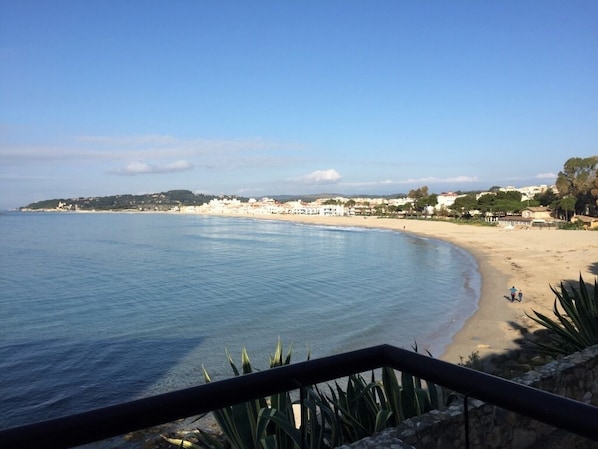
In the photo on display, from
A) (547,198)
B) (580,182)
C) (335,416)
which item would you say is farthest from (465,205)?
(335,416)

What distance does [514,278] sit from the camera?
26.3 meters

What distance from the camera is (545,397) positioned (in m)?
1.09

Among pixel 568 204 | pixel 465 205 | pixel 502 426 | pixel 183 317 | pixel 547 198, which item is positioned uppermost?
pixel 547 198

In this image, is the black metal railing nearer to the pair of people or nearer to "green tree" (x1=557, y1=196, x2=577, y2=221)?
the pair of people

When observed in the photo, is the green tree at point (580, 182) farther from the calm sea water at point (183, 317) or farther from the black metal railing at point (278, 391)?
the black metal railing at point (278, 391)

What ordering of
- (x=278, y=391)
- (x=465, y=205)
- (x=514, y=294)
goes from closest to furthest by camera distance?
(x=278, y=391) < (x=514, y=294) < (x=465, y=205)

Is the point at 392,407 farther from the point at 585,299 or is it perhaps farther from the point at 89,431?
the point at 585,299

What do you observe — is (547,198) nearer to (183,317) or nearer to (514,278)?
(514,278)

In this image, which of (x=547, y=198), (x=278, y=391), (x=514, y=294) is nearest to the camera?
(x=278, y=391)

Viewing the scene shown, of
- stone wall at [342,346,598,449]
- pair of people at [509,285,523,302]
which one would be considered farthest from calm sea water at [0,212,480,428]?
stone wall at [342,346,598,449]

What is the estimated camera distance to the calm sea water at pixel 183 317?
38.4ft

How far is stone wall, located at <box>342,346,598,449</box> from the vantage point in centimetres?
244

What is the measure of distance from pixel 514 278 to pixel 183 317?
18585mm

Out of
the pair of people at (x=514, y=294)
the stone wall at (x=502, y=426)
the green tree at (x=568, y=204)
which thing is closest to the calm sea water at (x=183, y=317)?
the pair of people at (x=514, y=294)
